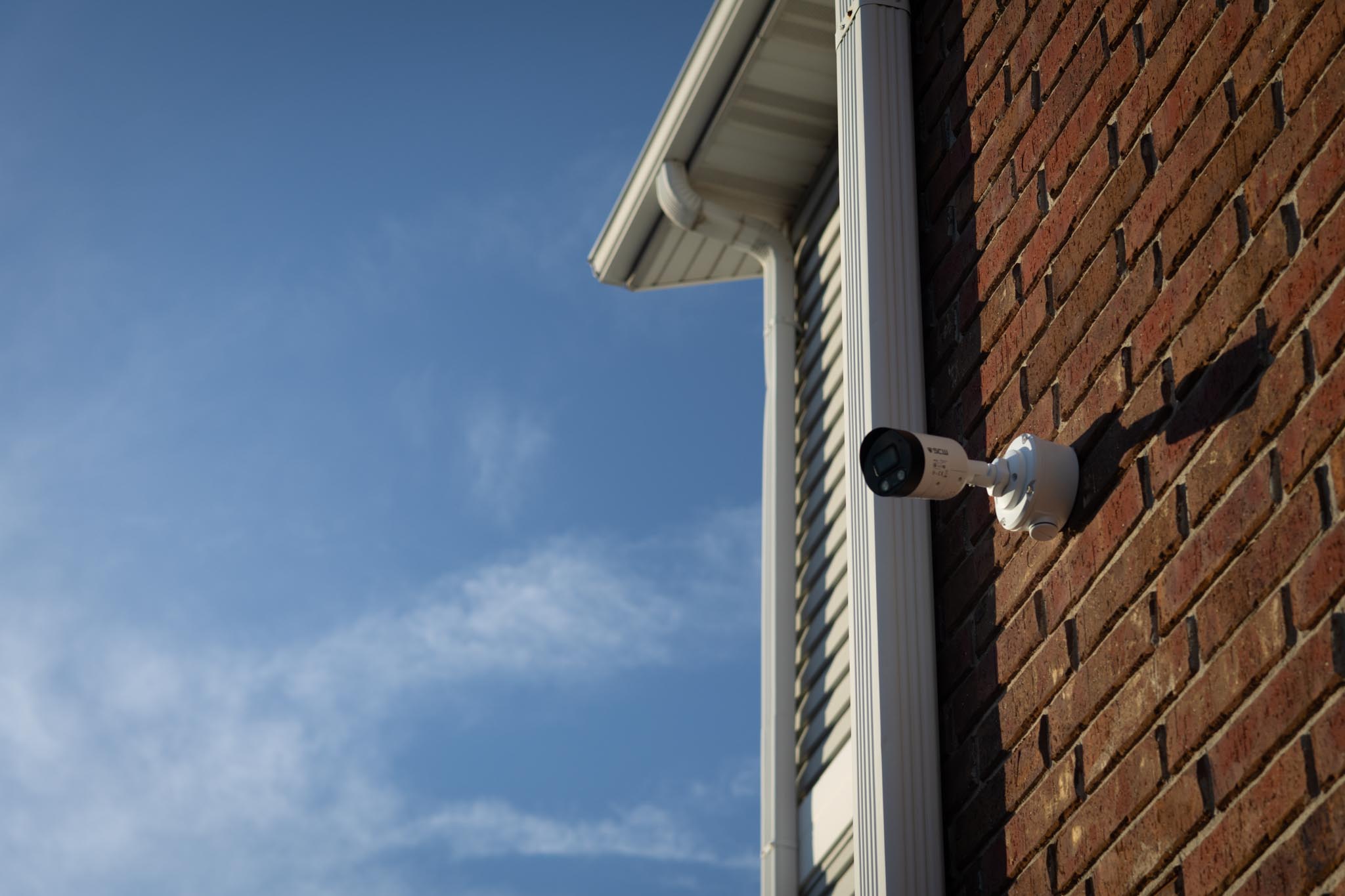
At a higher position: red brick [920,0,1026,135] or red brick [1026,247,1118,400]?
red brick [920,0,1026,135]

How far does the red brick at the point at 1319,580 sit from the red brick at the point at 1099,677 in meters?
0.34

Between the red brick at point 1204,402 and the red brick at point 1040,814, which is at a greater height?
the red brick at point 1204,402

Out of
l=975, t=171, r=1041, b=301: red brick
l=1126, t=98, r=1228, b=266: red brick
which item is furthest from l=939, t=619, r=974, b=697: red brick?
l=1126, t=98, r=1228, b=266: red brick

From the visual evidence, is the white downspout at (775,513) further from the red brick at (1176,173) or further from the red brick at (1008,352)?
the red brick at (1176,173)

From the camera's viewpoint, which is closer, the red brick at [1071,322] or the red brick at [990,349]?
the red brick at [1071,322]

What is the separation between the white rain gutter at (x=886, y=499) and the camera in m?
3.15

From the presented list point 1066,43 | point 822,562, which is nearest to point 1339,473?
point 1066,43

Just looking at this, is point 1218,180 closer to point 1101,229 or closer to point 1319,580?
point 1101,229

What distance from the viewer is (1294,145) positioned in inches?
100

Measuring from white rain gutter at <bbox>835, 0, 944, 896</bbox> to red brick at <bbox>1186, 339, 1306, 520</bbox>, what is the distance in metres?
0.83

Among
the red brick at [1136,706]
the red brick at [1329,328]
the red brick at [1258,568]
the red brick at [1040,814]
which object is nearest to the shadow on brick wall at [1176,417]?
the red brick at [1329,328]

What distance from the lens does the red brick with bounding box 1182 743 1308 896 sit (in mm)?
2287

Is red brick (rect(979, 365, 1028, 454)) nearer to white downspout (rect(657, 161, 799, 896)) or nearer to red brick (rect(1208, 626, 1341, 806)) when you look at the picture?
red brick (rect(1208, 626, 1341, 806))

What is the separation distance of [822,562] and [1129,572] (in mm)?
2442
